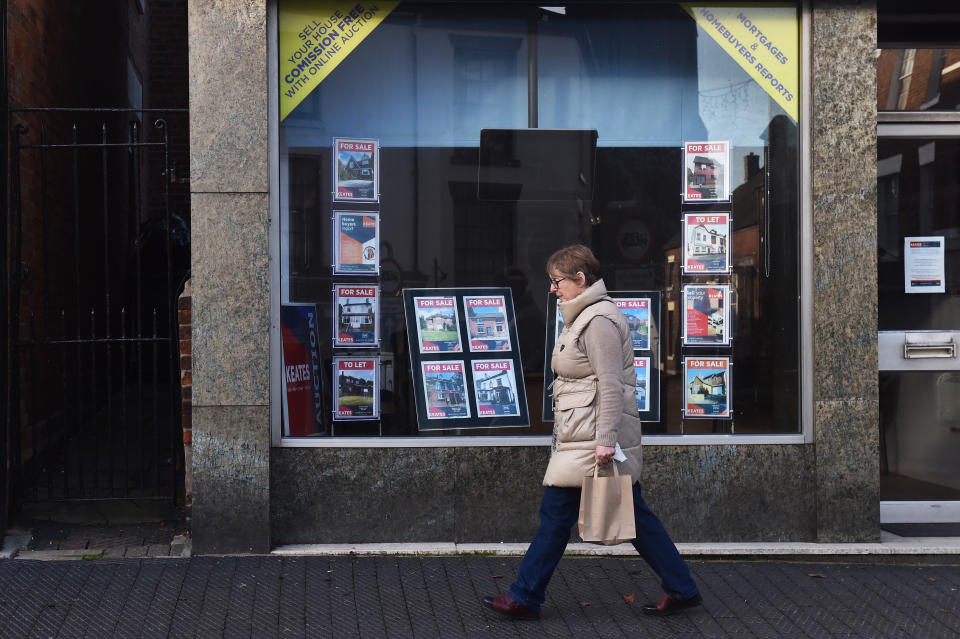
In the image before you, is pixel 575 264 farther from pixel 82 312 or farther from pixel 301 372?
pixel 82 312

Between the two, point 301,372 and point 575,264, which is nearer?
point 575,264

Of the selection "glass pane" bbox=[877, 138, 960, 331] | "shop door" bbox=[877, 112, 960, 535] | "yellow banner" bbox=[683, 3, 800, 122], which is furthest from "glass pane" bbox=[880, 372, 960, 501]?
"yellow banner" bbox=[683, 3, 800, 122]

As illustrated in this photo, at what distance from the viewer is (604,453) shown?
3996mm

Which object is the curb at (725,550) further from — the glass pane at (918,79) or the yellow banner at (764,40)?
the glass pane at (918,79)

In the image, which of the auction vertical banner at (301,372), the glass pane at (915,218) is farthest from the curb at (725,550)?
the glass pane at (915,218)

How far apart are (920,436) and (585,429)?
3072 mm

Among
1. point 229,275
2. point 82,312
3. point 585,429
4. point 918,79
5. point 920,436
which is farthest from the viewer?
point 82,312

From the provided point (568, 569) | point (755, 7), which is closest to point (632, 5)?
point (755, 7)

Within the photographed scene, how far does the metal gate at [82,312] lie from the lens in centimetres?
562

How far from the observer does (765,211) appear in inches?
223

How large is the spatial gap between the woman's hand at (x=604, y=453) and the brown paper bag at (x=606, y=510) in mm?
53

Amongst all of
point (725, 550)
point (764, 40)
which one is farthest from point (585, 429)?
point (764, 40)

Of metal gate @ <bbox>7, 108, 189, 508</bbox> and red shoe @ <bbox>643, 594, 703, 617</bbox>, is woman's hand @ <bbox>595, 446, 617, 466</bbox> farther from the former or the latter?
metal gate @ <bbox>7, 108, 189, 508</bbox>

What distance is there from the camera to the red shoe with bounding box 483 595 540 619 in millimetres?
4234
